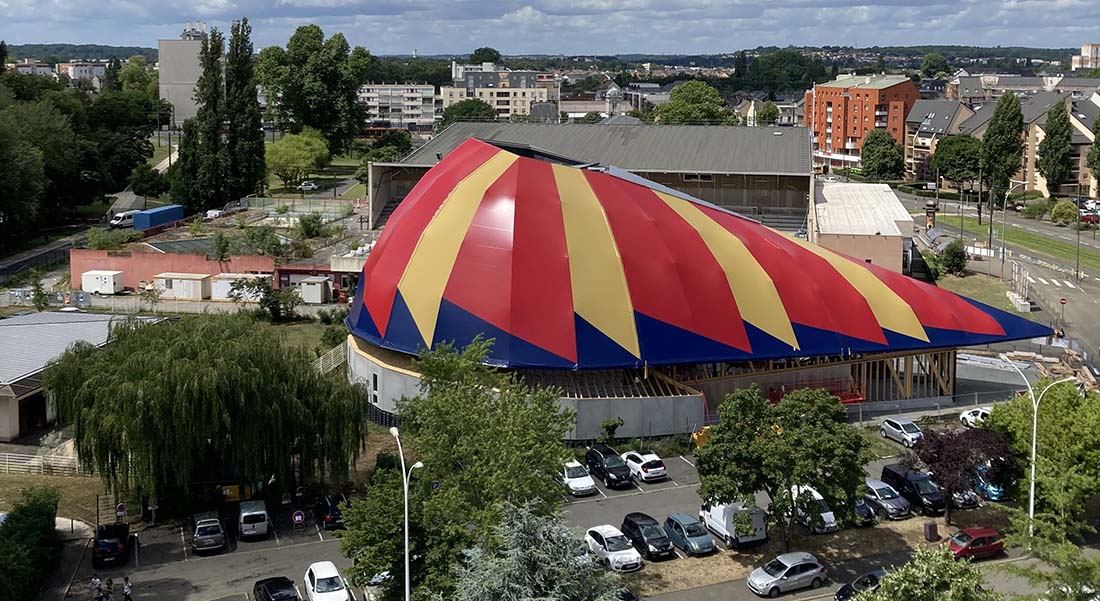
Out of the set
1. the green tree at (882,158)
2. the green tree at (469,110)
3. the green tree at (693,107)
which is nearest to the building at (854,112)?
the green tree at (882,158)

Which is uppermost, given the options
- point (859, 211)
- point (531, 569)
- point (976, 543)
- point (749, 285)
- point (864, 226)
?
point (859, 211)

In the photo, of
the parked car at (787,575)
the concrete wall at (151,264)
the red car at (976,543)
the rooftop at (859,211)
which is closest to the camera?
the parked car at (787,575)

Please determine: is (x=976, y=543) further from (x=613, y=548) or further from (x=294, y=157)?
(x=294, y=157)

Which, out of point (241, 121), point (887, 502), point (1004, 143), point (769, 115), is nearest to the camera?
point (887, 502)

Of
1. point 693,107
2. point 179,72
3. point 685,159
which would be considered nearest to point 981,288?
point 685,159

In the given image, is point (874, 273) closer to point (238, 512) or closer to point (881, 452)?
point (881, 452)

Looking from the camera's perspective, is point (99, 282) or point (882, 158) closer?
point (99, 282)

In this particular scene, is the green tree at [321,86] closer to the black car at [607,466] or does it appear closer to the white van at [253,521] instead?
the black car at [607,466]
